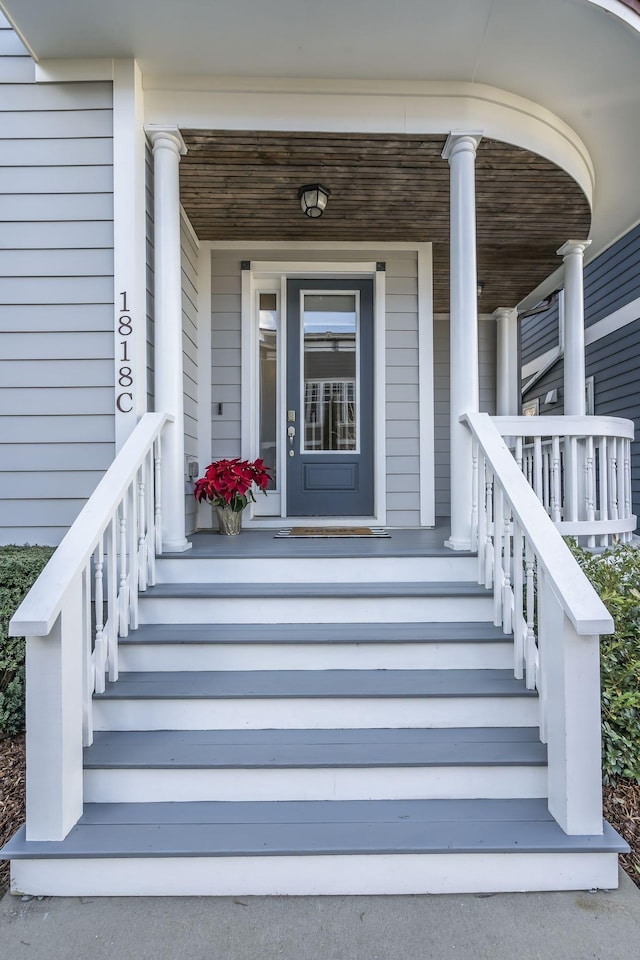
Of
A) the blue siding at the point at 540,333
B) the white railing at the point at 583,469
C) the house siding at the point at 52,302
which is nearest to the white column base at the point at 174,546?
the house siding at the point at 52,302

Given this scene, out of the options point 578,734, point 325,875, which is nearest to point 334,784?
point 325,875

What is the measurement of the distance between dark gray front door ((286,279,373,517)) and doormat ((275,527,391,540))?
1.34ft

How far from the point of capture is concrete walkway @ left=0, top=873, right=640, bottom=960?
4.67 feet

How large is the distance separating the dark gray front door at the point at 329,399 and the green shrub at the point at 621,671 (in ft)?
7.11

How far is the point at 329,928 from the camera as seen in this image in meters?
1.50

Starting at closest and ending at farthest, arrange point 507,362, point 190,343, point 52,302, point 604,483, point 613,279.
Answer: point 52,302 → point 604,483 → point 190,343 → point 507,362 → point 613,279

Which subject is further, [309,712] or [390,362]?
[390,362]

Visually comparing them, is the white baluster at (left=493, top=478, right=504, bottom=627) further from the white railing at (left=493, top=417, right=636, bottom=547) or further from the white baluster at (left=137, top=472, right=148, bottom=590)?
the white baluster at (left=137, top=472, right=148, bottom=590)

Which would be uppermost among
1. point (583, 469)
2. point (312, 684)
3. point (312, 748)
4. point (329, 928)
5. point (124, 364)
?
point (124, 364)

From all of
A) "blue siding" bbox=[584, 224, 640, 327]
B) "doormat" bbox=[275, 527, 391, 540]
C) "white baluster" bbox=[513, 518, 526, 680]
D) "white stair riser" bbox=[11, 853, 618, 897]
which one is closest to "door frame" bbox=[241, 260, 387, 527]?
"doormat" bbox=[275, 527, 391, 540]

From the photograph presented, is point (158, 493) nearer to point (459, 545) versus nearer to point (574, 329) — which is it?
point (459, 545)

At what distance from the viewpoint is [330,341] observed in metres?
4.49

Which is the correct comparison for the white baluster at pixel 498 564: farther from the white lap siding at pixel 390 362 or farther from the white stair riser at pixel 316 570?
the white lap siding at pixel 390 362

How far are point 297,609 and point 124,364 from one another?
1.58 metres
